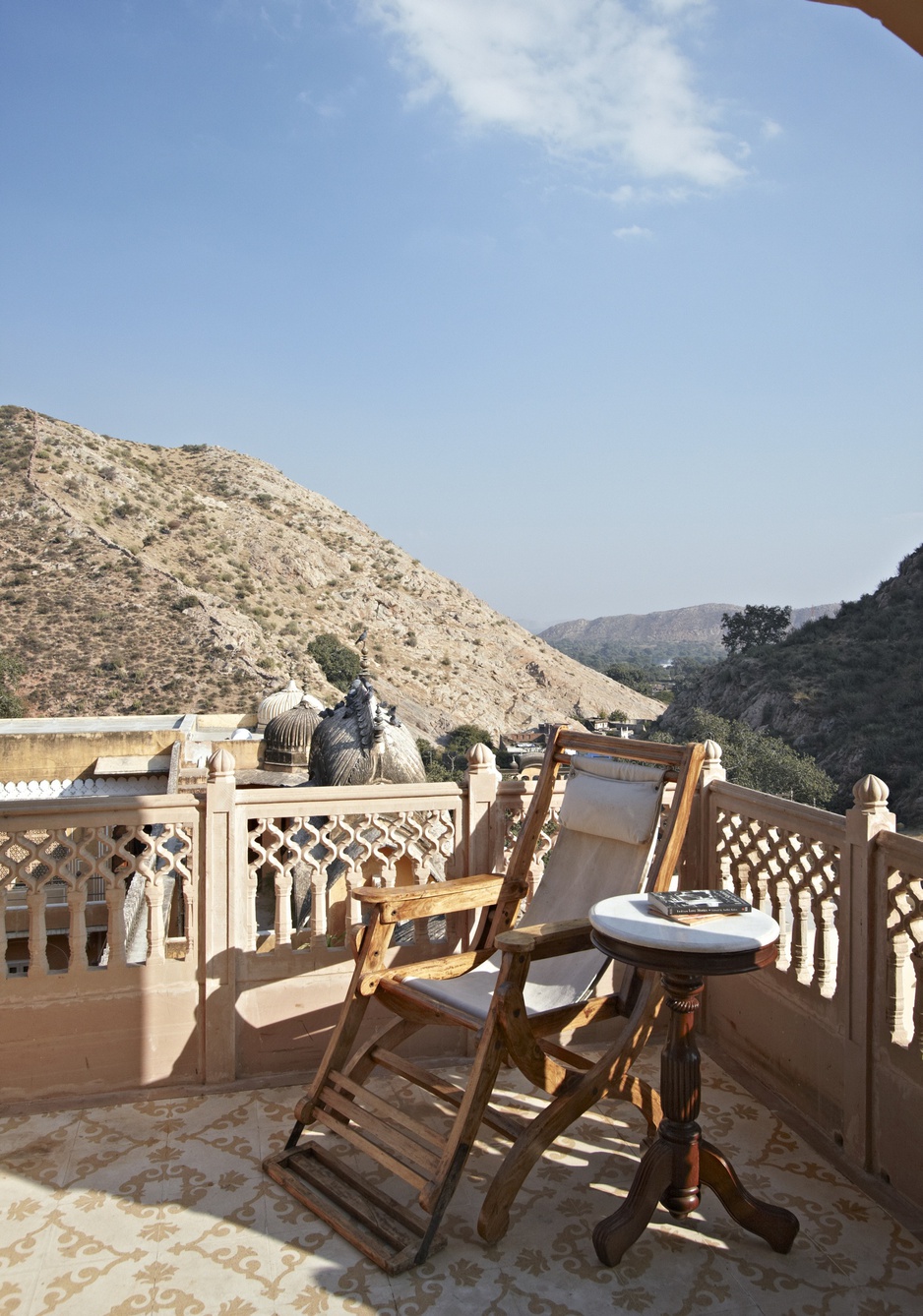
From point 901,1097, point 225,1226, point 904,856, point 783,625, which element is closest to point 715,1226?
point 901,1097

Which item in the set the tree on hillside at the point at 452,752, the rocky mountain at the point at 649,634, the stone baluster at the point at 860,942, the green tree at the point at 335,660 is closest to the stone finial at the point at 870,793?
the stone baluster at the point at 860,942

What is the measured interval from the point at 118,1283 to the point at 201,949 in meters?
1.23

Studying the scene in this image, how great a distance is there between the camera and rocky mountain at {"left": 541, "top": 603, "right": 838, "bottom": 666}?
13212 cm


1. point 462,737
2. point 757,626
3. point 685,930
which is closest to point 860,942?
point 685,930

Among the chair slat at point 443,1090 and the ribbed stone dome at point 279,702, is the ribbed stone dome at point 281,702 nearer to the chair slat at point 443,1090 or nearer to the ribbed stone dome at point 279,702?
the ribbed stone dome at point 279,702

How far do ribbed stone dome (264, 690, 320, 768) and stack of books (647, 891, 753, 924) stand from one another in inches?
531

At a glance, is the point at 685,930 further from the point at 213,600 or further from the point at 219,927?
the point at 213,600

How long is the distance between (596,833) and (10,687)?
34.0m

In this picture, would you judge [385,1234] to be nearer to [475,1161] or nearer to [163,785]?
[475,1161]

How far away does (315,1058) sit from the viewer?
3436 mm

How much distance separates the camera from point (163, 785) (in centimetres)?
1541

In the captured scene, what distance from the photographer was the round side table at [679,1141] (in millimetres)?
2242

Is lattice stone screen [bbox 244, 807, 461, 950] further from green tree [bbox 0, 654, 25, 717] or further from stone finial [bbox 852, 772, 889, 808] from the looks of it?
green tree [bbox 0, 654, 25, 717]

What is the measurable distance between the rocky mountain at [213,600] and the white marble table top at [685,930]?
108 ft
